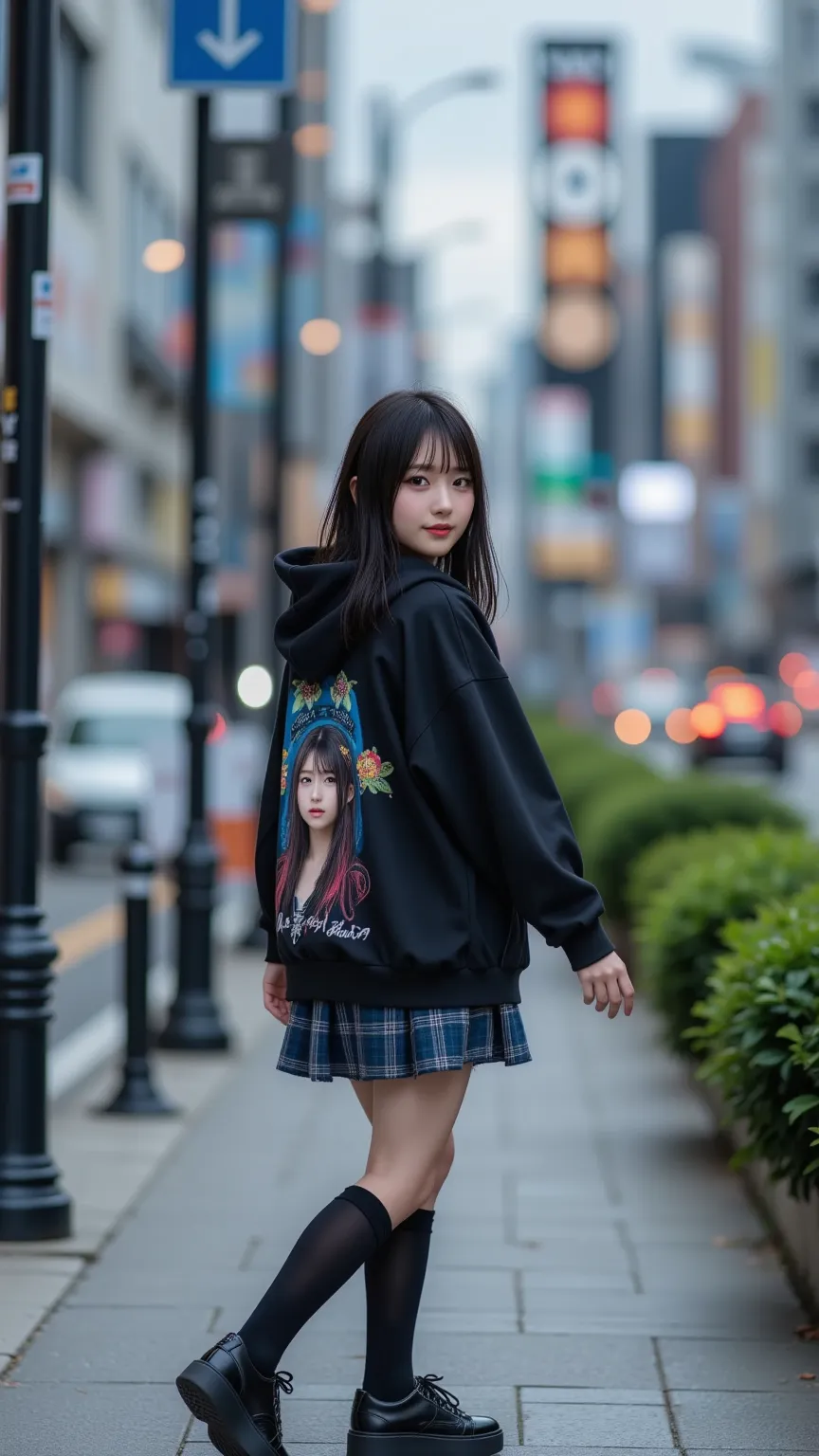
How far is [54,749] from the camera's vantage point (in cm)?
2172

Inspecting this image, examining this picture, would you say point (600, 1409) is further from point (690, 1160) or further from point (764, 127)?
point (764, 127)

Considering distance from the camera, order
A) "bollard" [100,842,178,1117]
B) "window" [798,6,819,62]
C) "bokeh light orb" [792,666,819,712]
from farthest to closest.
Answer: "window" [798,6,819,62] < "bokeh light orb" [792,666,819,712] < "bollard" [100,842,178,1117]

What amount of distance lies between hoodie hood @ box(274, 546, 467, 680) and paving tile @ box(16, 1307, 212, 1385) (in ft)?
5.56

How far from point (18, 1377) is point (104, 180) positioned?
2771cm

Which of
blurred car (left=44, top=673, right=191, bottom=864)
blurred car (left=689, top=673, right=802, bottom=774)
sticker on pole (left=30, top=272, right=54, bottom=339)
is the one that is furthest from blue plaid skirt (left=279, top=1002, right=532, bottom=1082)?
blurred car (left=689, top=673, right=802, bottom=774)

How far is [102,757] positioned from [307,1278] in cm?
1769

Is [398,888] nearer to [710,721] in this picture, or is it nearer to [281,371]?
[281,371]

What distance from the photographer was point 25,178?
6273mm

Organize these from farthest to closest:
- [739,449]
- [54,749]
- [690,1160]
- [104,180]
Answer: [739,449]
[104,180]
[54,749]
[690,1160]

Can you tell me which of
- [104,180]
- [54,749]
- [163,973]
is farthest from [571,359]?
[163,973]

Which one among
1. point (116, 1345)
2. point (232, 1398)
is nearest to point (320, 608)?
point (232, 1398)

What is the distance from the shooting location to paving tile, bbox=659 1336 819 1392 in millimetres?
4957

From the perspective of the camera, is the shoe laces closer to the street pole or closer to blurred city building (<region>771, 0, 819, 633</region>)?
the street pole

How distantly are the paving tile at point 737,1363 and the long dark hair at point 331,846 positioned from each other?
1556 millimetres
